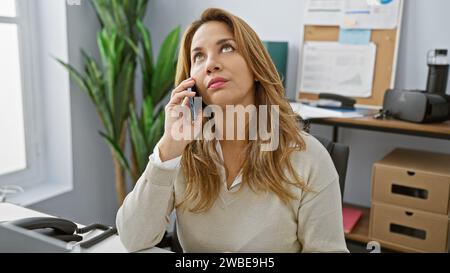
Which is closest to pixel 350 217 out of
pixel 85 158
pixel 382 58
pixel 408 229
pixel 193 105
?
pixel 408 229

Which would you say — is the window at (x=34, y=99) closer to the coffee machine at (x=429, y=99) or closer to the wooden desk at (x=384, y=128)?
the wooden desk at (x=384, y=128)

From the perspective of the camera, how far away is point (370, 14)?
2.04 meters

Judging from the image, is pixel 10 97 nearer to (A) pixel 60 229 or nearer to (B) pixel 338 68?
(A) pixel 60 229

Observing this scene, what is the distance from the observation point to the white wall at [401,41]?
195 centimetres

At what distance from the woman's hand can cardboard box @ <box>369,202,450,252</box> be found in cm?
110

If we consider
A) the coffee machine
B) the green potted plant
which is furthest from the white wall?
the green potted plant

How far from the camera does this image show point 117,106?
2336mm

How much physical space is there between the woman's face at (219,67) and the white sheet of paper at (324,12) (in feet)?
4.07

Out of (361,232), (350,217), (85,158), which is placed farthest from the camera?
(85,158)

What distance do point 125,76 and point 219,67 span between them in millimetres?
Result: 1398

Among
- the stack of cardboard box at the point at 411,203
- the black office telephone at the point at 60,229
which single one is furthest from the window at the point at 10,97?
the stack of cardboard box at the point at 411,203

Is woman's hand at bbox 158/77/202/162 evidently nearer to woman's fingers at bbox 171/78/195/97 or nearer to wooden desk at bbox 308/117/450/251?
woman's fingers at bbox 171/78/195/97
